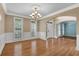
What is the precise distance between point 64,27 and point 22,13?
2.82ft

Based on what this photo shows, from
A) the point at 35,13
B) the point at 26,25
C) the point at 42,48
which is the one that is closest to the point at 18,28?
the point at 26,25

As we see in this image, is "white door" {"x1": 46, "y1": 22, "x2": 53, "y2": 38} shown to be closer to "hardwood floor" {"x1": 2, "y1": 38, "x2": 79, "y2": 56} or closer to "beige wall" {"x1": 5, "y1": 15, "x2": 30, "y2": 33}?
"hardwood floor" {"x1": 2, "y1": 38, "x2": 79, "y2": 56}

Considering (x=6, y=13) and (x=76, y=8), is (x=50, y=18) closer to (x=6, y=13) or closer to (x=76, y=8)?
(x=76, y=8)

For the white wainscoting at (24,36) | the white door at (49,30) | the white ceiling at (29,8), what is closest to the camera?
the white ceiling at (29,8)

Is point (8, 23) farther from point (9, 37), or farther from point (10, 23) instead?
point (9, 37)

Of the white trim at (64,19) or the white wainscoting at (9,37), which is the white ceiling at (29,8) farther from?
the white wainscoting at (9,37)

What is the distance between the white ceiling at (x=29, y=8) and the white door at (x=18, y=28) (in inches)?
5.3

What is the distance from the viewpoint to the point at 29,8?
5.59 feet

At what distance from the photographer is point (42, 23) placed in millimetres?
1861

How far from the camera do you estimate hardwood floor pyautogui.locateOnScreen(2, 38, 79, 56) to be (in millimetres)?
1697

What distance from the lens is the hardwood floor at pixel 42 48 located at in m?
1.70

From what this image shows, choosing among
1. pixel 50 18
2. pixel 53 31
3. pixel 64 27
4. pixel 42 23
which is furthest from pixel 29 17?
pixel 64 27

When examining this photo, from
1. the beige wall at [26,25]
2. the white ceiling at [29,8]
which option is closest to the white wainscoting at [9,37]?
the beige wall at [26,25]

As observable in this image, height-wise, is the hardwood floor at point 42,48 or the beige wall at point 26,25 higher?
the beige wall at point 26,25
